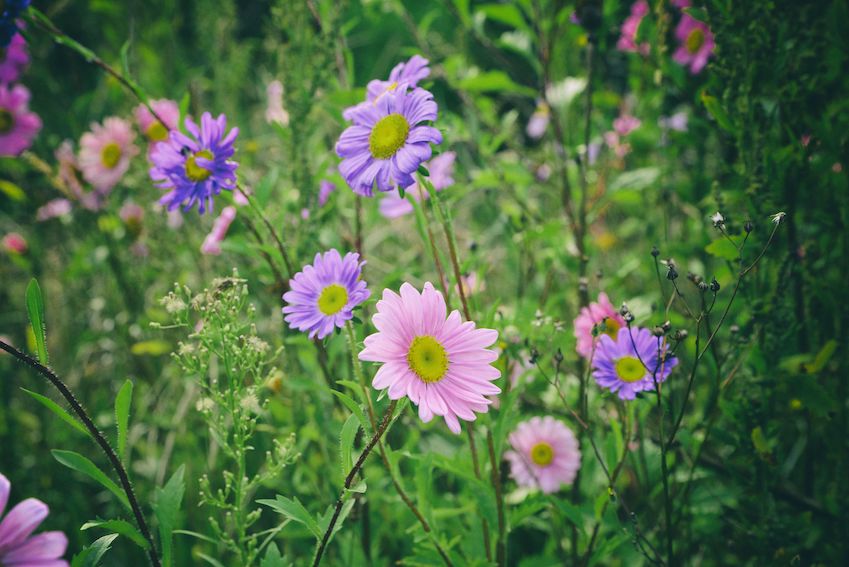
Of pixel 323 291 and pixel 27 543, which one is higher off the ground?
pixel 323 291

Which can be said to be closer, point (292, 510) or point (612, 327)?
point (292, 510)

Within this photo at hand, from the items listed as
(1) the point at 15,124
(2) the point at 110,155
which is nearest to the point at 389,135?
(2) the point at 110,155

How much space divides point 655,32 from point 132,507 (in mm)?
1266

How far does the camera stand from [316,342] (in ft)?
3.49

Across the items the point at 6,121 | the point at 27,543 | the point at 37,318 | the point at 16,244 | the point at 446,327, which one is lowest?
the point at 27,543

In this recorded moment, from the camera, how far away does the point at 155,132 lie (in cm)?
169

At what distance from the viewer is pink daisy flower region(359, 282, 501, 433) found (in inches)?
26.9

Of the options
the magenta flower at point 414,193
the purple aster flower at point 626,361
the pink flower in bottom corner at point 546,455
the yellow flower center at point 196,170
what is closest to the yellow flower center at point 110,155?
the magenta flower at point 414,193

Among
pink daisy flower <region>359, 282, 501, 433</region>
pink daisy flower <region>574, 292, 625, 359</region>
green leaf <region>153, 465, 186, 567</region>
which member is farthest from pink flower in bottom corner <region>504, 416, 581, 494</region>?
green leaf <region>153, 465, 186, 567</region>

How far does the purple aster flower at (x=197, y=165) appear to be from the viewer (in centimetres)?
88

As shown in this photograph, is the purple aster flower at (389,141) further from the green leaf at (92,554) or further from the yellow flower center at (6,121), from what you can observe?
the yellow flower center at (6,121)

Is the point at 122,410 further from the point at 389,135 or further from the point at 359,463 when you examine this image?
the point at 389,135

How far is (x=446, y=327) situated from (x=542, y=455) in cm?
65

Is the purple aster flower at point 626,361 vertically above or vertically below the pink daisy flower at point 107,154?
below
